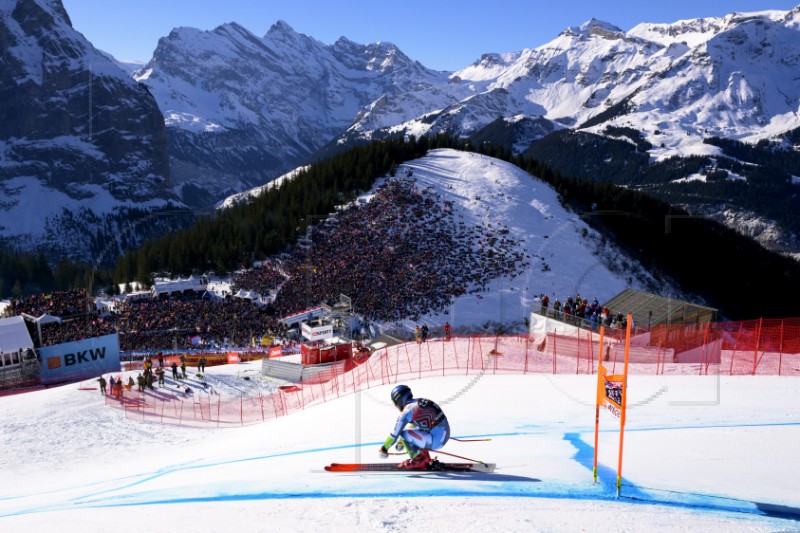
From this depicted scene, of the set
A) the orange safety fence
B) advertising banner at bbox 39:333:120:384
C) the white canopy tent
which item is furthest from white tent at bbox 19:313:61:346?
the orange safety fence

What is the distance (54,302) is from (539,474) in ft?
159

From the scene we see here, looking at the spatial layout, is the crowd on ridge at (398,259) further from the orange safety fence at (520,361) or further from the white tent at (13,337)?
the orange safety fence at (520,361)

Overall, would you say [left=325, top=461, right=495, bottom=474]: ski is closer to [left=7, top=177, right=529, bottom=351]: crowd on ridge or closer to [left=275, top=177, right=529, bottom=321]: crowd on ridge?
[left=7, top=177, right=529, bottom=351]: crowd on ridge

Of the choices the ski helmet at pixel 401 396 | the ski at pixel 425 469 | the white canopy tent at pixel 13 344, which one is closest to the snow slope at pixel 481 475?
the ski at pixel 425 469

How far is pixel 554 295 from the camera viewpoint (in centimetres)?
4828

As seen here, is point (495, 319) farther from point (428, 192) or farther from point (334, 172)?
point (334, 172)

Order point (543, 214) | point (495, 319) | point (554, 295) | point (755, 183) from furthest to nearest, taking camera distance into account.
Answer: point (755, 183), point (543, 214), point (554, 295), point (495, 319)

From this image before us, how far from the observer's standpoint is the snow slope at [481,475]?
24.8 feet

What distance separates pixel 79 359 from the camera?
34062mm

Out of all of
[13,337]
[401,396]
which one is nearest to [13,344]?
[13,337]

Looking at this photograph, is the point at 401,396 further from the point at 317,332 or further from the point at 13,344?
the point at 13,344

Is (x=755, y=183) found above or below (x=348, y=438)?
above

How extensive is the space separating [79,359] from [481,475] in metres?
31.6

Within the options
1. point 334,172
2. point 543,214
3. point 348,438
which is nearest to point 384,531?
point 348,438
